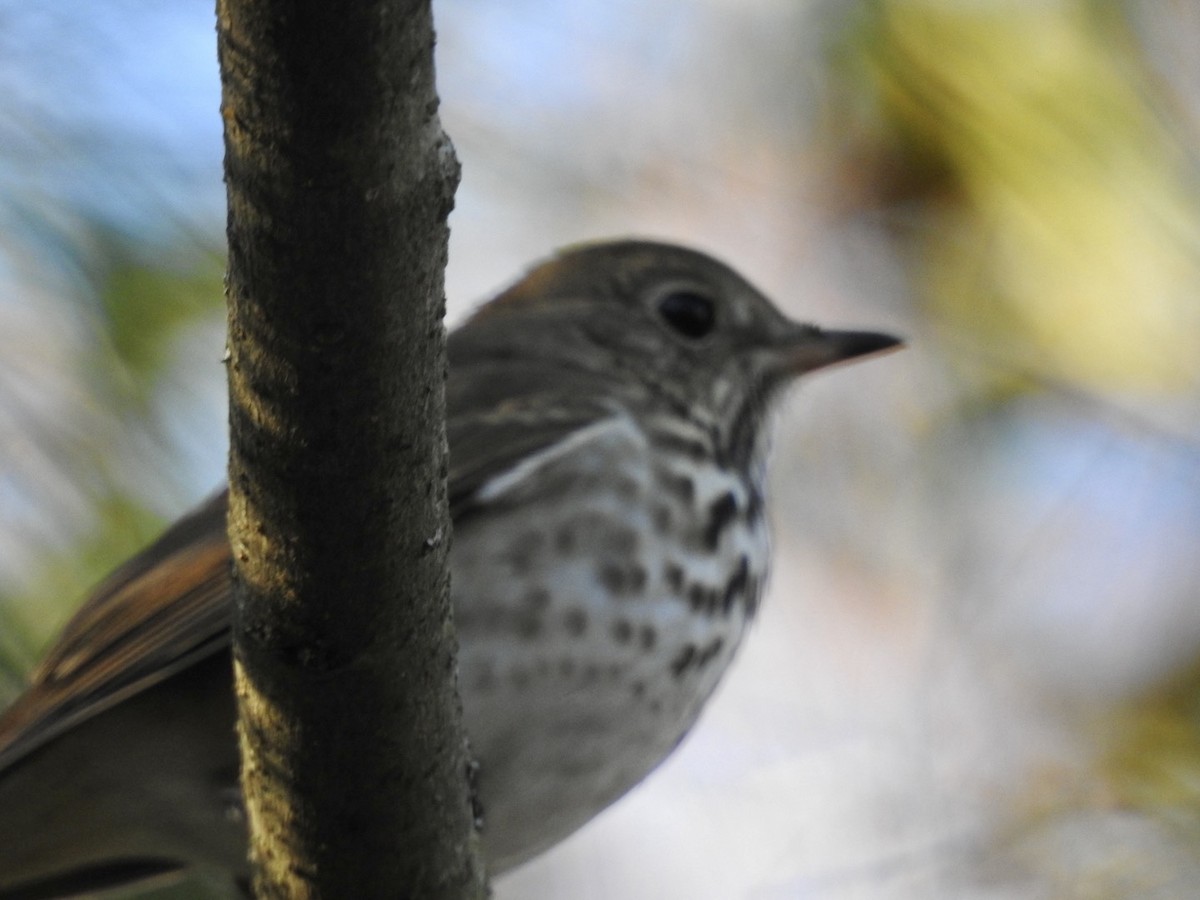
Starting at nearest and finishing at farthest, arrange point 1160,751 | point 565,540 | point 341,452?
point 341,452, point 565,540, point 1160,751

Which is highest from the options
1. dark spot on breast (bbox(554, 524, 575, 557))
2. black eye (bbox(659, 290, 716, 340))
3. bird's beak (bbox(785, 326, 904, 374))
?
black eye (bbox(659, 290, 716, 340))

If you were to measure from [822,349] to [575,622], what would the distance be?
1284 mm

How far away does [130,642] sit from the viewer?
2770 mm

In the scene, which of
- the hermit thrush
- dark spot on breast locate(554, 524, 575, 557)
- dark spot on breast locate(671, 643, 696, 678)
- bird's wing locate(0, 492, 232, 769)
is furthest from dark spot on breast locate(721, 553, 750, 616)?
bird's wing locate(0, 492, 232, 769)

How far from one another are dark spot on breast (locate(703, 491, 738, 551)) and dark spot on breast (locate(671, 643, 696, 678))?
0.23 metres

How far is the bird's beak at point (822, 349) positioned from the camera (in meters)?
3.83

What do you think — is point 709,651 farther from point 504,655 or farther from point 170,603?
point 170,603

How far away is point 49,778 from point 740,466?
149 cm

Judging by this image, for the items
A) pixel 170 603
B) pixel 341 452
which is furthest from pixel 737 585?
pixel 341 452

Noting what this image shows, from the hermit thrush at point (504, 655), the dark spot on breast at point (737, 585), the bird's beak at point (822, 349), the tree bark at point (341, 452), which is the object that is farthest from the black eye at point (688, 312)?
the tree bark at point (341, 452)

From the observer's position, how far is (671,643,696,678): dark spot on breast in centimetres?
297

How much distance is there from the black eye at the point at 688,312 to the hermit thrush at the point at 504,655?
0.56 meters

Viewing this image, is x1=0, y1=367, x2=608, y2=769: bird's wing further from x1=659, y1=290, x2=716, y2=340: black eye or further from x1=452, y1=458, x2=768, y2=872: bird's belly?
x1=659, y1=290, x2=716, y2=340: black eye

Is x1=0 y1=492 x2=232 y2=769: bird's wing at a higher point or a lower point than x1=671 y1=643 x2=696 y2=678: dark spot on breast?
higher
